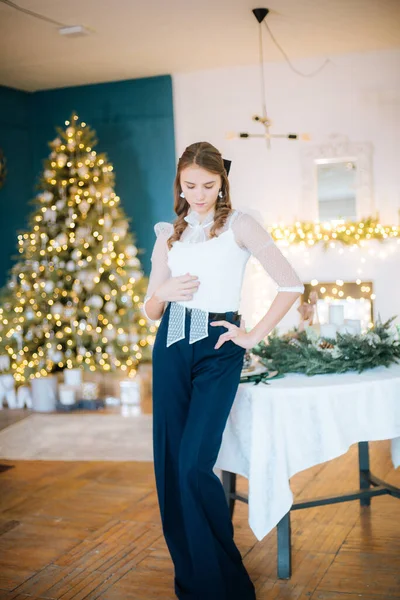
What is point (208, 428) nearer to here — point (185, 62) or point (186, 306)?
point (186, 306)

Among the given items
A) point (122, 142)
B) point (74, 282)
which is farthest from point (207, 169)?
point (122, 142)

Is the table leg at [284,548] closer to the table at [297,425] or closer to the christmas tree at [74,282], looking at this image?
the table at [297,425]

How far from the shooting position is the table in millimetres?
2656

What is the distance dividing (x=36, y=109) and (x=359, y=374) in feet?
20.2

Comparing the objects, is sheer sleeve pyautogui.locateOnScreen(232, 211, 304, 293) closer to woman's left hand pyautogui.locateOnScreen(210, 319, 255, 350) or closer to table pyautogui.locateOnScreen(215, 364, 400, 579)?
woman's left hand pyautogui.locateOnScreen(210, 319, 255, 350)

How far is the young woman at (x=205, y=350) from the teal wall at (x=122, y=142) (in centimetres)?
Result: 506

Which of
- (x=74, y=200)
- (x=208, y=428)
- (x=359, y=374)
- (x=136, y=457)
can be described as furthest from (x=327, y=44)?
(x=208, y=428)

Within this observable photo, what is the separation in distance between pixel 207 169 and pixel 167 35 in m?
3.95

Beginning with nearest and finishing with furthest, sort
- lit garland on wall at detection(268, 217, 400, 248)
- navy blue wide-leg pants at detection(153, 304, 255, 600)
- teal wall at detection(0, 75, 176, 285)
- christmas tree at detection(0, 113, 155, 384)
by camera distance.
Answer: navy blue wide-leg pants at detection(153, 304, 255, 600), christmas tree at detection(0, 113, 155, 384), lit garland on wall at detection(268, 217, 400, 248), teal wall at detection(0, 75, 176, 285)

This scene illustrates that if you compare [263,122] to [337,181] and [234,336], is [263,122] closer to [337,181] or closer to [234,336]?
[337,181]

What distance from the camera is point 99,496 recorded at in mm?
3920

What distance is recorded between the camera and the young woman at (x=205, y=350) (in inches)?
94.0

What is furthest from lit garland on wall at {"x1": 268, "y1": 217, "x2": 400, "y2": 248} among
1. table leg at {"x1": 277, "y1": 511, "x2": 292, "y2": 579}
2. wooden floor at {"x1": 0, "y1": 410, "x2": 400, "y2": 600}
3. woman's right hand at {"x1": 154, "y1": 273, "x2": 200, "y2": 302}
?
woman's right hand at {"x1": 154, "y1": 273, "x2": 200, "y2": 302}

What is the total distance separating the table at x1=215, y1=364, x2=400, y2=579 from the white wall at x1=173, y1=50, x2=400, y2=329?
14.1 ft
